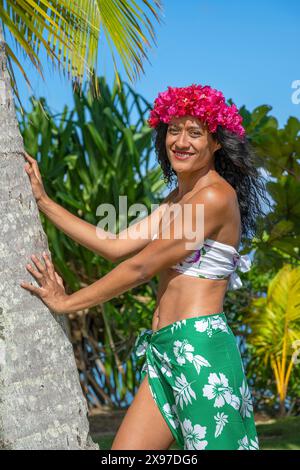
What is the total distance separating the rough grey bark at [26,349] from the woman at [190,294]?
7 cm

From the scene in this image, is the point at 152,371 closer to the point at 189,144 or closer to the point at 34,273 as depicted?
the point at 34,273

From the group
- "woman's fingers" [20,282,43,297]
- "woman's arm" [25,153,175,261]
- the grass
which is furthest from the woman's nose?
the grass

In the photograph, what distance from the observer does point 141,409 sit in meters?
2.89

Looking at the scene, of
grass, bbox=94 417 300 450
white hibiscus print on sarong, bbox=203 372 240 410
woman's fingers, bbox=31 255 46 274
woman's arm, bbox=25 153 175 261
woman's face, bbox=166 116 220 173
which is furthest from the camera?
grass, bbox=94 417 300 450

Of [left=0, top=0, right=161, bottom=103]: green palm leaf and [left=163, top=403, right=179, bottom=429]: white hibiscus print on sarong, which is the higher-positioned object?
[left=0, top=0, right=161, bottom=103]: green palm leaf

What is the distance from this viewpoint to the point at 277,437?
709cm

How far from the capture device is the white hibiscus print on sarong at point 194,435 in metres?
2.84

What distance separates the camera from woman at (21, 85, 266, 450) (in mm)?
2850

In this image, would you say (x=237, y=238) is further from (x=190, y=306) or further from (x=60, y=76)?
(x=60, y=76)

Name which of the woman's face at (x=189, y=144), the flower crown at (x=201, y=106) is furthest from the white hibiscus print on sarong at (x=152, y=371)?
the flower crown at (x=201, y=106)

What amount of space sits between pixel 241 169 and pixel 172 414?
1.00m

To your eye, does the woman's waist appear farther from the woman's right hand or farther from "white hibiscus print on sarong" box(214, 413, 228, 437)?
the woman's right hand

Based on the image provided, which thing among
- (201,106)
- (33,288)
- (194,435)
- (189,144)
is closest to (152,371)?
(194,435)

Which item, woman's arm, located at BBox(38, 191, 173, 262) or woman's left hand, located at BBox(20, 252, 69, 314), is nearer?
woman's left hand, located at BBox(20, 252, 69, 314)
